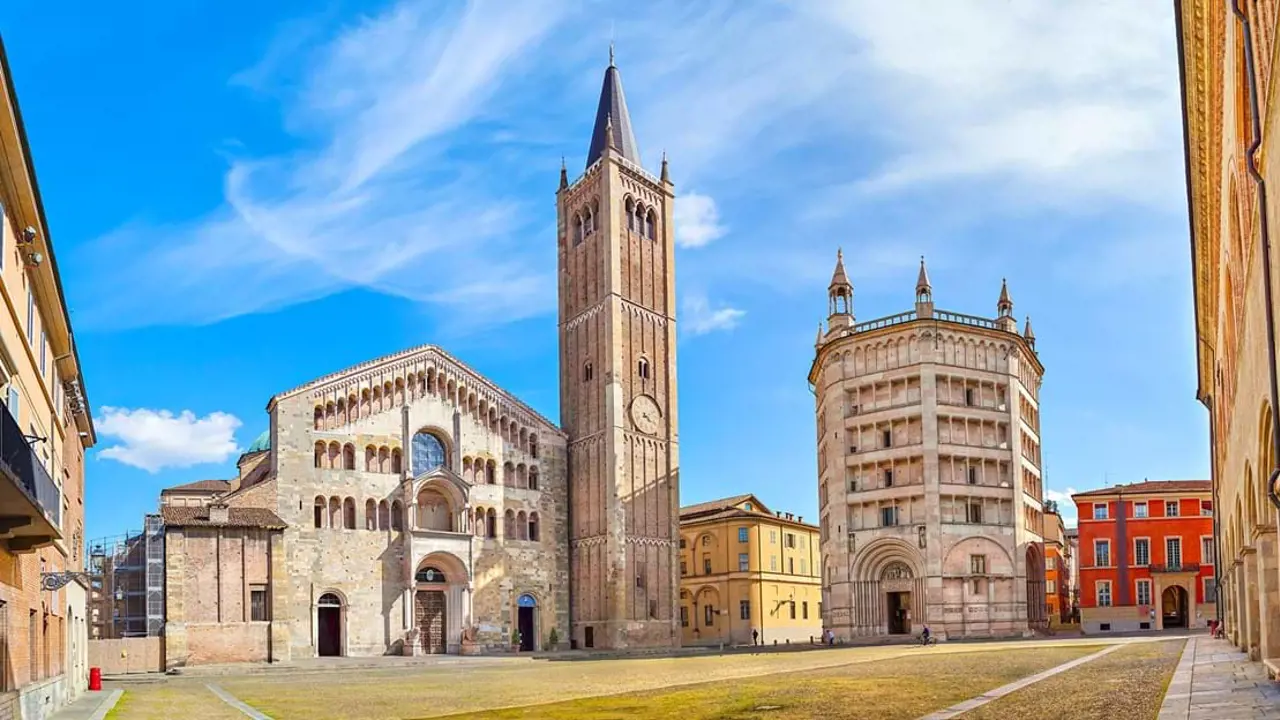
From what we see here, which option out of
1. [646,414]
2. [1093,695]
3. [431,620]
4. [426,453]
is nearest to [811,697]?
[1093,695]

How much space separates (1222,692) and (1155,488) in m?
66.0

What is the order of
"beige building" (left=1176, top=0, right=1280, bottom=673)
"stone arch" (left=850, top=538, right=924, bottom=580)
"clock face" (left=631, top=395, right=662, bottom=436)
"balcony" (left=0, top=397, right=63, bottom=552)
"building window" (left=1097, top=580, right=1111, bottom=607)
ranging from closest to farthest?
1. "beige building" (left=1176, top=0, right=1280, bottom=673)
2. "balcony" (left=0, top=397, right=63, bottom=552)
3. "stone arch" (left=850, top=538, right=924, bottom=580)
4. "clock face" (left=631, top=395, right=662, bottom=436)
5. "building window" (left=1097, top=580, right=1111, bottom=607)

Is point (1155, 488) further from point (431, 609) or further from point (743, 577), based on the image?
point (431, 609)

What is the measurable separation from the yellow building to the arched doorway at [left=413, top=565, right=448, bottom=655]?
25475 millimetres

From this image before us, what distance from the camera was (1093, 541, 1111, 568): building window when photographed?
78625 millimetres

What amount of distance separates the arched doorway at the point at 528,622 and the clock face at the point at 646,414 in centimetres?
1217

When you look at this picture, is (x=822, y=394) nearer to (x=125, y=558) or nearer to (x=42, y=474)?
(x=125, y=558)

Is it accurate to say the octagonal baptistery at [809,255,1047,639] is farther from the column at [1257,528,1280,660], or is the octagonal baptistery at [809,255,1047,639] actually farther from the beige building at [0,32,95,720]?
the beige building at [0,32,95,720]

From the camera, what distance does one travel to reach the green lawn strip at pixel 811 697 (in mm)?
19750

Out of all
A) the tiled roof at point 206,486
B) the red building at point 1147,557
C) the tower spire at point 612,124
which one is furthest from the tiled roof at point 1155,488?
the tiled roof at point 206,486

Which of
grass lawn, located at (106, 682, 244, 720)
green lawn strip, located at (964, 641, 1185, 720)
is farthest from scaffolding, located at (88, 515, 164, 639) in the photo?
green lawn strip, located at (964, 641, 1185, 720)

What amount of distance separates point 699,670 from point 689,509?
5951cm

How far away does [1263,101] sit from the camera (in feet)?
45.4

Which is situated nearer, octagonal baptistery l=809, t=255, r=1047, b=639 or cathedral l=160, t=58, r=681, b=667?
cathedral l=160, t=58, r=681, b=667
